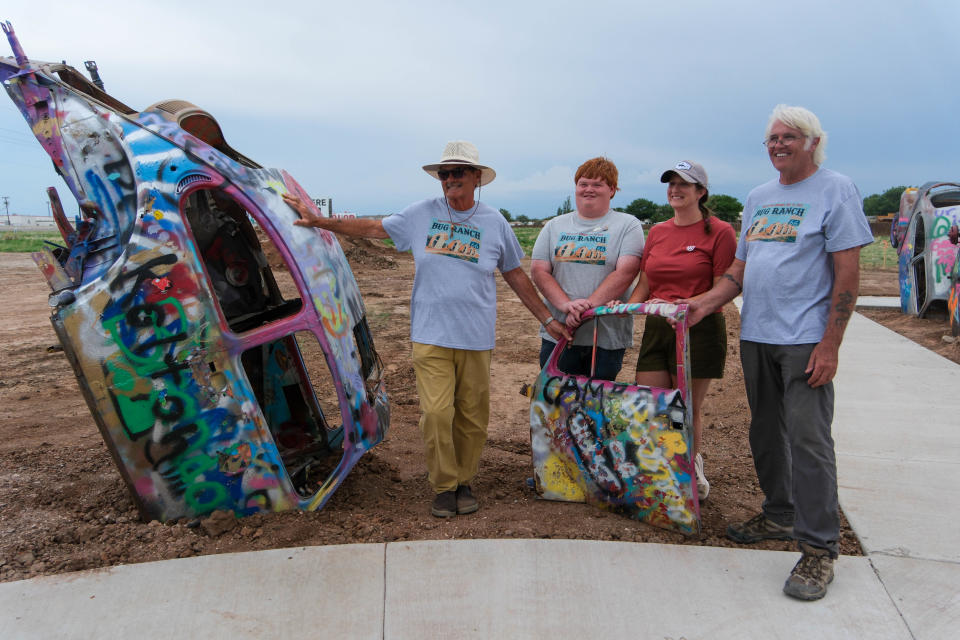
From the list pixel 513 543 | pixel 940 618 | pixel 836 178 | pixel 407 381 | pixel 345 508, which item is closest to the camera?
pixel 940 618

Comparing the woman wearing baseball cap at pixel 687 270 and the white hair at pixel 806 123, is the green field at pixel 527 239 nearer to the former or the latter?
the woman wearing baseball cap at pixel 687 270

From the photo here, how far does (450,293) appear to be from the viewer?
142 inches

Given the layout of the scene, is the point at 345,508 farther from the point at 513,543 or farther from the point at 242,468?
the point at 513,543

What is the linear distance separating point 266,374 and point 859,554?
354cm

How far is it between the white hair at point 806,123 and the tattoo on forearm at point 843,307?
59 cm

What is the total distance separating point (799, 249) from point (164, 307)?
2.83 meters

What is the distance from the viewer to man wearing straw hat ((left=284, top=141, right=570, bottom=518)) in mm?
3602

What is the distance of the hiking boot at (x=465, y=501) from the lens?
3.74m

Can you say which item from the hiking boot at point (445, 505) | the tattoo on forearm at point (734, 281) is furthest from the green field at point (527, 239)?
the tattoo on forearm at point (734, 281)

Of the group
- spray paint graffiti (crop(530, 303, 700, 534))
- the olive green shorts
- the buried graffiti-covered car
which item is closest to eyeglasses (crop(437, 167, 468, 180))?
the buried graffiti-covered car

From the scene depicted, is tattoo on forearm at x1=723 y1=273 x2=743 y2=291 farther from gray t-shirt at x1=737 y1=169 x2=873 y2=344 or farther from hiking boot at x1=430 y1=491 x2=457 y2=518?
hiking boot at x1=430 y1=491 x2=457 y2=518

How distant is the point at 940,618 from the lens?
2.71 metres

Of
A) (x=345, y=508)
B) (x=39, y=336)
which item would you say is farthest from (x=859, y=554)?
(x=39, y=336)

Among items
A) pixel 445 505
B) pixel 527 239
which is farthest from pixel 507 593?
pixel 527 239
